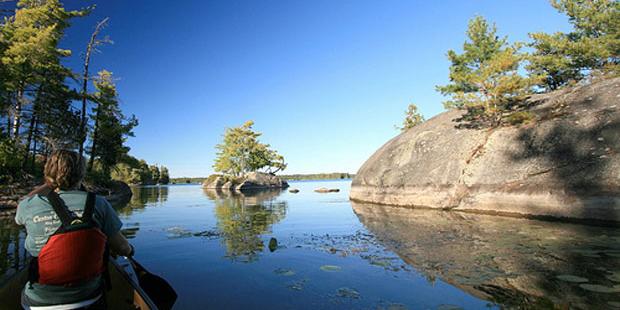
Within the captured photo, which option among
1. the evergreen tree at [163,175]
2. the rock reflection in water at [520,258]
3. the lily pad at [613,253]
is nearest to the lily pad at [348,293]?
the rock reflection in water at [520,258]

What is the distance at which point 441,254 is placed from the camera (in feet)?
25.3

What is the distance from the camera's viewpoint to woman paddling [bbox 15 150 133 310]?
7.69 ft

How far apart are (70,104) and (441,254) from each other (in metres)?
28.5

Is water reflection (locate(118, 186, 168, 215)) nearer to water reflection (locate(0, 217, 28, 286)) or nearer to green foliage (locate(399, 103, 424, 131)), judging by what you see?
water reflection (locate(0, 217, 28, 286))

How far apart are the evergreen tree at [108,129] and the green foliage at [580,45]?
4088 centimetres

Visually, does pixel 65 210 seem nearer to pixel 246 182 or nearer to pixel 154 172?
pixel 246 182

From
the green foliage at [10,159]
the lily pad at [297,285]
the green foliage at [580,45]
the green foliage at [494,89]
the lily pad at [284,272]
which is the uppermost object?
the green foliage at [580,45]

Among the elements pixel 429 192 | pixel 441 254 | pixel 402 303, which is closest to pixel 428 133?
pixel 429 192

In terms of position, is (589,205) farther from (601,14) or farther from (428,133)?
(601,14)

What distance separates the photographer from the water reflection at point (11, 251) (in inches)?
256

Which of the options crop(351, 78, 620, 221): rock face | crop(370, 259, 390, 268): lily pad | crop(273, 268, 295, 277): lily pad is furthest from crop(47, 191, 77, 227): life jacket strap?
crop(351, 78, 620, 221): rock face

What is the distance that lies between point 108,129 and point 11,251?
26997 mm

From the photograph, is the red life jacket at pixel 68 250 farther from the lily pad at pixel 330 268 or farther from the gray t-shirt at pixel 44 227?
the lily pad at pixel 330 268

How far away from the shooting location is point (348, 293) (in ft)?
17.4
